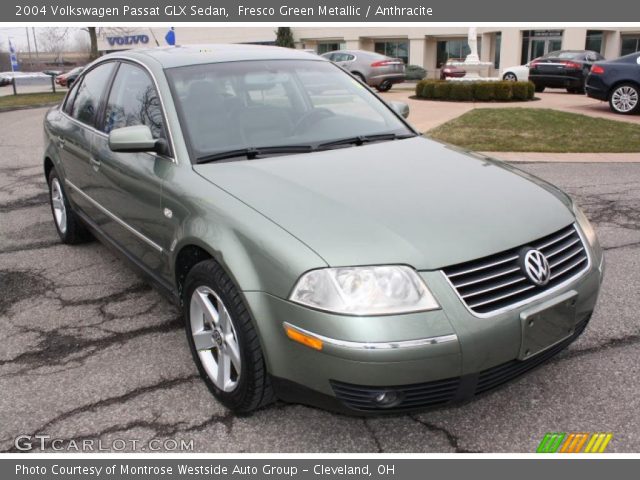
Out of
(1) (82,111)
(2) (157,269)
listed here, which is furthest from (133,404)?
(1) (82,111)

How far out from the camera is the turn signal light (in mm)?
2301

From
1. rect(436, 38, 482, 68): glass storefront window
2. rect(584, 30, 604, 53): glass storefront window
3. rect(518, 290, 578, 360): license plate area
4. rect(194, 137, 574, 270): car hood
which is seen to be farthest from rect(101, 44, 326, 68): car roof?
rect(436, 38, 482, 68): glass storefront window

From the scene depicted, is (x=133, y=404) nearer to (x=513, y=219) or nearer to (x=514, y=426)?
(x=514, y=426)

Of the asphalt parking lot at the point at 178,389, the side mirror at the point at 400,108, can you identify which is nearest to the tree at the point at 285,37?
the side mirror at the point at 400,108

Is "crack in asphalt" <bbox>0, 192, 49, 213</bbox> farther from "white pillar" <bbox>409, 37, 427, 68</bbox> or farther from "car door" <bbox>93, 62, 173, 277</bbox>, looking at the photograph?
"white pillar" <bbox>409, 37, 427, 68</bbox>

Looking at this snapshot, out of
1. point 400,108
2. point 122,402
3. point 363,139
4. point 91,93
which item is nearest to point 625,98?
point 400,108

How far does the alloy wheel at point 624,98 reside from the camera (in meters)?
13.2

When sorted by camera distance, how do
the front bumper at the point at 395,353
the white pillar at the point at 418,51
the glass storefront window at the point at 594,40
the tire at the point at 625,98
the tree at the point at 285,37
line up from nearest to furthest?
the front bumper at the point at 395,353
the tire at the point at 625,98
the glass storefront window at the point at 594,40
the tree at the point at 285,37
the white pillar at the point at 418,51

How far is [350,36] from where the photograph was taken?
4741 centimetres

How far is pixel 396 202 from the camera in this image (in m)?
2.71

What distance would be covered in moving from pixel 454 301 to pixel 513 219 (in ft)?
1.92

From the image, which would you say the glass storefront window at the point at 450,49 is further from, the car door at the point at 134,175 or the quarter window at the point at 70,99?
the car door at the point at 134,175

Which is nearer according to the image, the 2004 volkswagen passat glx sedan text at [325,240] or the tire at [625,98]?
the 2004 volkswagen passat glx sedan text at [325,240]

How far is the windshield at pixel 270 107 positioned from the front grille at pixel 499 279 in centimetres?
138
